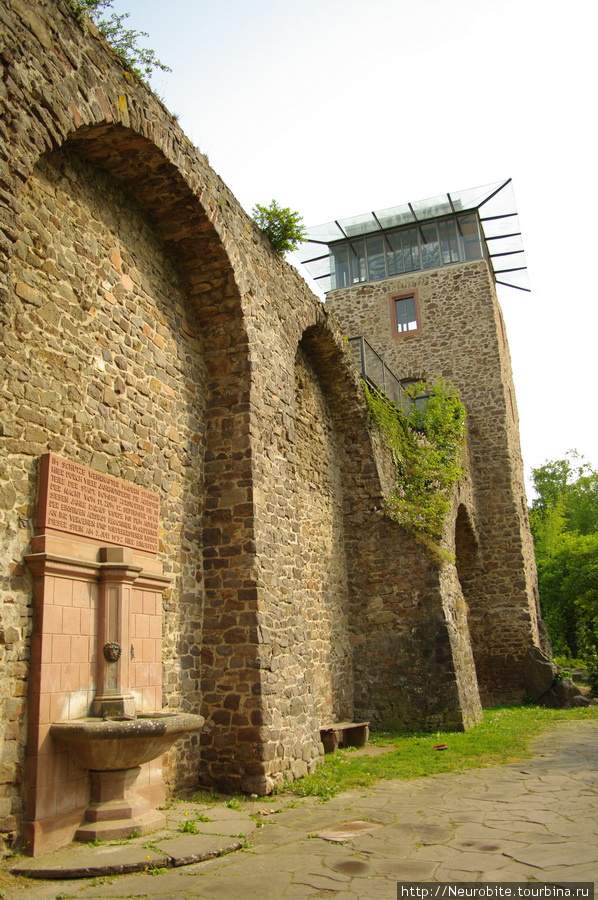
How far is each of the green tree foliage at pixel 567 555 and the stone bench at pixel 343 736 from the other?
11096mm

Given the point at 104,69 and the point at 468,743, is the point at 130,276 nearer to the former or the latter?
the point at 104,69

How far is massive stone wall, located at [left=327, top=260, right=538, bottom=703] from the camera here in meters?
16.8

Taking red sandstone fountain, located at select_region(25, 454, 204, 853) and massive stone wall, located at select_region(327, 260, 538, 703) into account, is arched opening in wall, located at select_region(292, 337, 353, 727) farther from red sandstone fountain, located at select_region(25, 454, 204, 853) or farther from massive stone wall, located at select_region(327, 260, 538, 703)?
massive stone wall, located at select_region(327, 260, 538, 703)

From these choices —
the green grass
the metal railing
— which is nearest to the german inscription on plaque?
the green grass

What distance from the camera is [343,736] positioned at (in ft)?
30.7

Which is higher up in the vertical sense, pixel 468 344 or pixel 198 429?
pixel 468 344

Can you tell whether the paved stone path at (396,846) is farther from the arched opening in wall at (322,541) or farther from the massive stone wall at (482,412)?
the massive stone wall at (482,412)

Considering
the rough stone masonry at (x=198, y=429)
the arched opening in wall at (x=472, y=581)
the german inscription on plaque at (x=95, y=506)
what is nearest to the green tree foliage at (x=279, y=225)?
the rough stone masonry at (x=198, y=429)

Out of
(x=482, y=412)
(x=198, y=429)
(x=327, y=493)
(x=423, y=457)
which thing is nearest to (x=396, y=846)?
(x=198, y=429)

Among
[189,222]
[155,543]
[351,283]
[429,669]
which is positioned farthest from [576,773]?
[351,283]

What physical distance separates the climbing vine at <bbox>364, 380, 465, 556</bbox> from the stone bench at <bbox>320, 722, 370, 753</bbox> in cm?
333

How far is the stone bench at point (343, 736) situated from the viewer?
29.2 ft

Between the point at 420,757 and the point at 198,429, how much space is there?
15.7 ft

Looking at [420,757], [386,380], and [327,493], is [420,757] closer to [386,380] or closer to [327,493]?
[327,493]
